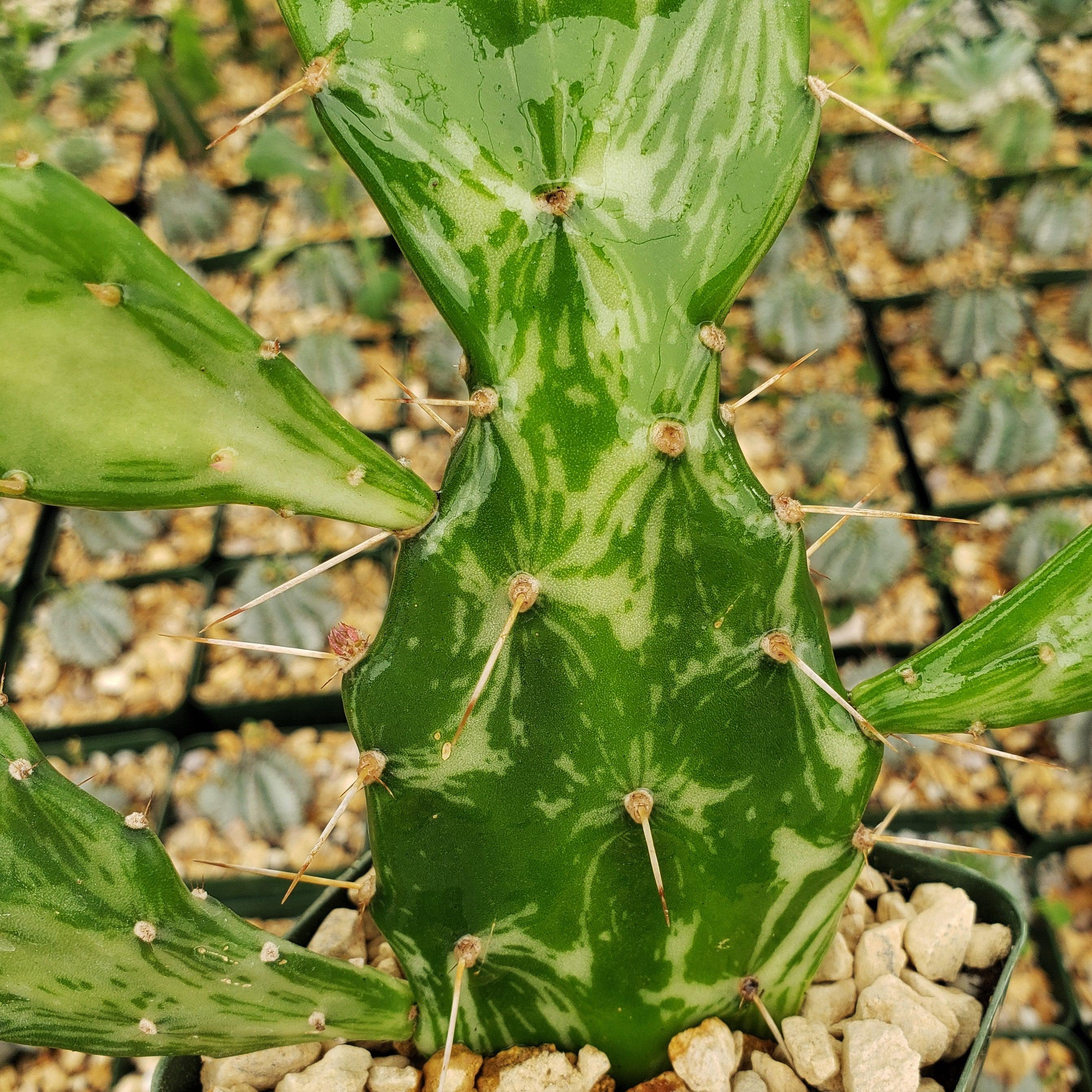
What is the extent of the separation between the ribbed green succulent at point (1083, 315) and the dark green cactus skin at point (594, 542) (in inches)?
66.0

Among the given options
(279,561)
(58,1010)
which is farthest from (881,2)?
(58,1010)

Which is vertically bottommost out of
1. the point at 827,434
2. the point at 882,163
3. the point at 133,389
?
the point at 827,434

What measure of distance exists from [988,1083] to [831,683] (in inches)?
36.2

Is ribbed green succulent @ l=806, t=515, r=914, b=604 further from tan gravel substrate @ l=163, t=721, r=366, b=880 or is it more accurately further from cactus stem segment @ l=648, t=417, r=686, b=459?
cactus stem segment @ l=648, t=417, r=686, b=459

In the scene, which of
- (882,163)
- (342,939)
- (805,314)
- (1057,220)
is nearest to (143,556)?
(342,939)

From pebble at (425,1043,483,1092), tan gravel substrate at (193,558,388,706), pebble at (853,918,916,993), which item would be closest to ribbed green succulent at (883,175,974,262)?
tan gravel substrate at (193,558,388,706)

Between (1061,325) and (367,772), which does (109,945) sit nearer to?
(367,772)

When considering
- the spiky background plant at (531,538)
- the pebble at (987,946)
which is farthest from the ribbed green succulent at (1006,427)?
the spiky background plant at (531,538)

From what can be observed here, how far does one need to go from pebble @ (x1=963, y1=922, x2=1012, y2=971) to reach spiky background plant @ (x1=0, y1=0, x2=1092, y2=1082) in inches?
8.4

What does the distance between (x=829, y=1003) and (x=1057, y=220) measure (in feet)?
6.00

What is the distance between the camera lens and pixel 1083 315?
197 centimetres

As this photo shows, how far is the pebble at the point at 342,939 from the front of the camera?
809 mm

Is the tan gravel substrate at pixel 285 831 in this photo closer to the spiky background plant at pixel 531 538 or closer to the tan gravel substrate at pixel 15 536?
the tan gravel substrate at pixel 15 536

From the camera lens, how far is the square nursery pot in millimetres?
693
